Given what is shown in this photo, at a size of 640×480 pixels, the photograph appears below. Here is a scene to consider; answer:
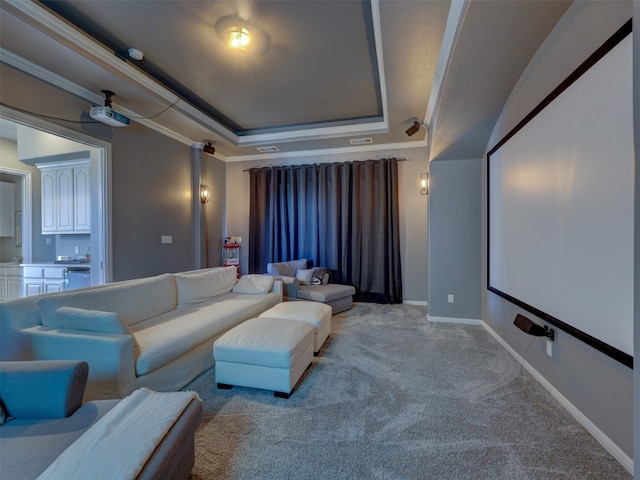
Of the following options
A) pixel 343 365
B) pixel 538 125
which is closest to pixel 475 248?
pixel 538 125

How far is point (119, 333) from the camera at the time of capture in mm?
1854

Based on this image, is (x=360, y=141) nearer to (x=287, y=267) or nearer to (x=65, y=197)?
(x=287, y=267)

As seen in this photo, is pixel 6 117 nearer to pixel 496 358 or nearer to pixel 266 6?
pixel 266 6

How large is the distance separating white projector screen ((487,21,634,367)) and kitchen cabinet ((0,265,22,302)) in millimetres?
6495

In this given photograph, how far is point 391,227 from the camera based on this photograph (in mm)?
4785

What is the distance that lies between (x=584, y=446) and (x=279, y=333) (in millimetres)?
1974

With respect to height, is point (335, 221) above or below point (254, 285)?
above

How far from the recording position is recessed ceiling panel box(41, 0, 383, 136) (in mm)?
2216

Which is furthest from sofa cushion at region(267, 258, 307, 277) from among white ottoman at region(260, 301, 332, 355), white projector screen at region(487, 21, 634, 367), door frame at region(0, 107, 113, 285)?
white projector screen at region(487, 21, 634, 367)

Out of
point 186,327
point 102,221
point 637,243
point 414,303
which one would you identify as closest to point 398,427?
point 637,243

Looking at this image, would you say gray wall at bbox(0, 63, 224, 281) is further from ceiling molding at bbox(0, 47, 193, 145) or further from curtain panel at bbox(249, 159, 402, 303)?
curtain panel at bbox(249, 159, 402, 303)

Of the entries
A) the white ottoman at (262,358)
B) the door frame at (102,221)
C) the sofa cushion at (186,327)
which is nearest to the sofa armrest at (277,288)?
the sofa cushion at (186,327)

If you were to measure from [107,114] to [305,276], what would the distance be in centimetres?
331

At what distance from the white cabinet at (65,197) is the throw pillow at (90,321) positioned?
9.24 ft
